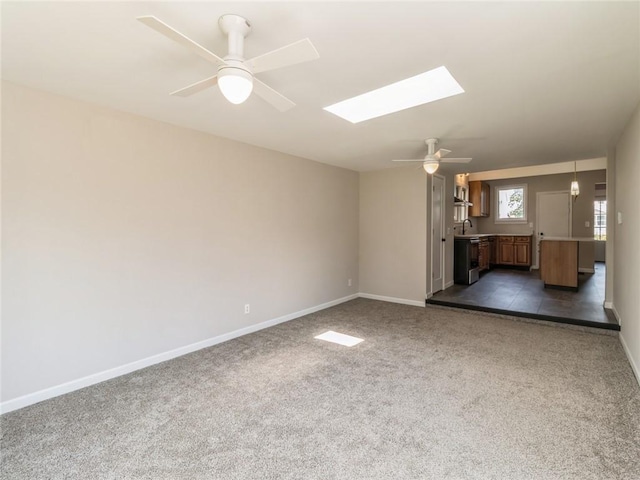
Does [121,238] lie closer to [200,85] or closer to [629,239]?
[200,85]

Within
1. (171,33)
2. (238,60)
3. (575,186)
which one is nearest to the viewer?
(171,33)

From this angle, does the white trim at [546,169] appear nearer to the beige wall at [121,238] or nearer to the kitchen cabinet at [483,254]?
the kitchen cabinet at [483,254]

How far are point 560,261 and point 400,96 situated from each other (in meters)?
4.98

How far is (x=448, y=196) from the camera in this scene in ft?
19.7

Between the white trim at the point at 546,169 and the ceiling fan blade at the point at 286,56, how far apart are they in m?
7.22

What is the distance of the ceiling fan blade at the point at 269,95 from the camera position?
5.88 ft

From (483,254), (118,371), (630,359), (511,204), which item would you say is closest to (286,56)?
(118,371)

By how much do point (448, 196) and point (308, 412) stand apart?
505 cm

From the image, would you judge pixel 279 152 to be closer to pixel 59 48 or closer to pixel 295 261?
pixel 295 261

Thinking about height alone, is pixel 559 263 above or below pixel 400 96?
below

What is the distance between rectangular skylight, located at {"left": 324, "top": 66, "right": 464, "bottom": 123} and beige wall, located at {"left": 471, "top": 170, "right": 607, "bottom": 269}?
751 cm

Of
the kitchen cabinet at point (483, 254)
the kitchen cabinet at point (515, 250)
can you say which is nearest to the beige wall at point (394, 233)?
the kitchen cabinet at point (483, 254)

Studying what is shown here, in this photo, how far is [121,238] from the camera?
276 cm

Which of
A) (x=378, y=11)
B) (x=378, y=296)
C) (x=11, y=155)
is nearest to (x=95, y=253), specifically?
(x=11, y=155)
